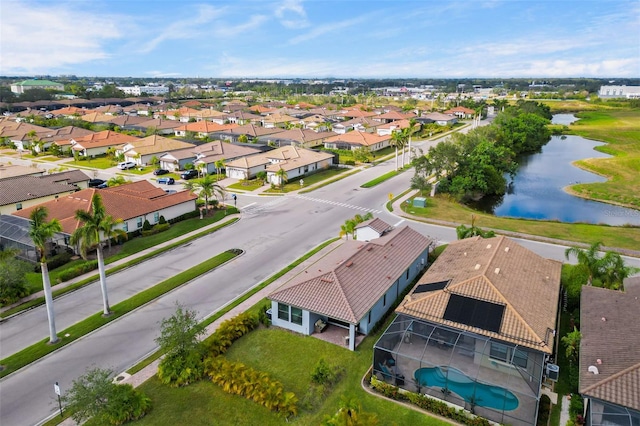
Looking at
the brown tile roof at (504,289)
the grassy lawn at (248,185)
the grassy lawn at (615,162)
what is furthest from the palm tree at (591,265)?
the grassy lawn at (248,185)

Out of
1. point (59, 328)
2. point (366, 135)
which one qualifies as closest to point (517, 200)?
point (366, 135)

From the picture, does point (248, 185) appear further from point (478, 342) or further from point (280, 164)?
point (478, 342)

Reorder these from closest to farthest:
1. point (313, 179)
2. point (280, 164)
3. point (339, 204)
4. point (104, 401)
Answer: point (104, 401), point (339, 204), point (280, 164), point (313, 179)

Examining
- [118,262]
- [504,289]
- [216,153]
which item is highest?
[216,153]

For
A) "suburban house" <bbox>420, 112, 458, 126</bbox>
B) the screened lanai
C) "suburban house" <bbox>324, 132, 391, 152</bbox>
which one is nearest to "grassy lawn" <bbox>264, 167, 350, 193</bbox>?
"suburban house" <bbox>324, 132, 391, 152</bbox>

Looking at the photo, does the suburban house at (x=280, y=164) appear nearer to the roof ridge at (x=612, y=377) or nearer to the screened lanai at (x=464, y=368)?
the screened lanai at (x=464, y=368)

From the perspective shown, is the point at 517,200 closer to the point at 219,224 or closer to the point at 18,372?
the point at 219,224

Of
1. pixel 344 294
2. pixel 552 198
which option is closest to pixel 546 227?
pixel 552 198
